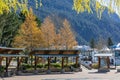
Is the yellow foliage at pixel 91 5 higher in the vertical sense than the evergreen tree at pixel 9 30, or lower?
lower

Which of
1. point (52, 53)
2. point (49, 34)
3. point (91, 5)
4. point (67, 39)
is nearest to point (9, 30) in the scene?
point (49, 34)

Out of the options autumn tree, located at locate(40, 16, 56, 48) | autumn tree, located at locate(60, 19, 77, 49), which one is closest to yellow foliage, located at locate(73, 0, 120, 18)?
autumn tree, located at locate(40, 16, 56, 48)

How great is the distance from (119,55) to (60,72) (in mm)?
36125

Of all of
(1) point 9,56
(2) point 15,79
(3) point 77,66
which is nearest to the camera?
(2) point 15,79

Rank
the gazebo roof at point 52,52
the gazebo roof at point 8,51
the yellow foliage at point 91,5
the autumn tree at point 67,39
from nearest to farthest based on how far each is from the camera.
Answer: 1. the yellow foliage at point 91,5
2. the gazebo roof at point 8,51
3. the gazebo roof at point 52,52
4. the autumn tree at point 67,39

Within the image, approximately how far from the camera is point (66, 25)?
208 feet

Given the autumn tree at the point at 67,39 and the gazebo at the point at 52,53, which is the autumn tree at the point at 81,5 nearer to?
the gazebo at the point at 52,53

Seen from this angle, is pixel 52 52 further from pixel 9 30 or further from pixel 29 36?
pixel 9 30

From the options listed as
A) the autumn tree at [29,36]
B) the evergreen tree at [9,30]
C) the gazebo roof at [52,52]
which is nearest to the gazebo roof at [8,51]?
the gazebo roof at [52,52]

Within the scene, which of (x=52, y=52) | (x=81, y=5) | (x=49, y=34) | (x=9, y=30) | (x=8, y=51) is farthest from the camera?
(x=49, y=34)

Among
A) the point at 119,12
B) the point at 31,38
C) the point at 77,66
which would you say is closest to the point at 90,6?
the point at 119,12

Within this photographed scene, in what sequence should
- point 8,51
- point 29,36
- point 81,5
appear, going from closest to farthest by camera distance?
point 81,5, point 8,51, point 29,36

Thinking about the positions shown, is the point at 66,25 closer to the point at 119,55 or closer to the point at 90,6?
the point at 119,55

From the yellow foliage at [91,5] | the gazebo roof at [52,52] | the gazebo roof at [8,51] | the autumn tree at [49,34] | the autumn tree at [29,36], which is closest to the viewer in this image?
the yellow foliage at [91,5]
